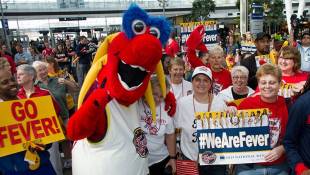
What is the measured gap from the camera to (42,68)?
15.6ft

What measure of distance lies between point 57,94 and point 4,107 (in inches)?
70.5

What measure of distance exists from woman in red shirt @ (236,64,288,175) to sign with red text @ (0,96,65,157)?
1.78 meters

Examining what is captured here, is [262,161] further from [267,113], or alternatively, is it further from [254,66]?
[254,66]

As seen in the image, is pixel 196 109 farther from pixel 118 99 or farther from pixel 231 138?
pixel 118 99

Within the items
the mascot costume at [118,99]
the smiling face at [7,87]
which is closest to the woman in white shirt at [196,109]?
the mascot costume at [118,99]

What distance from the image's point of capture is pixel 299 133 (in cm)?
252

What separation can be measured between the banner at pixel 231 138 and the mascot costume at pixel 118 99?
2.03 ft

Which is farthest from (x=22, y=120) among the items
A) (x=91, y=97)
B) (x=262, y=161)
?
(x=262, y=161)

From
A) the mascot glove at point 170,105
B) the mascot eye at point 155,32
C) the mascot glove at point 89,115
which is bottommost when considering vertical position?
the mascot glove at point 170,105

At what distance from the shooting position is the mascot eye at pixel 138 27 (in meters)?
2.40

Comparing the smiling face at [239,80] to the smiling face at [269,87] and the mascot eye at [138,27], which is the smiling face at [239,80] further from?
the mascot eye at [138,27]

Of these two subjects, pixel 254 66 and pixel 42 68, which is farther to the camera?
pixel 254 66

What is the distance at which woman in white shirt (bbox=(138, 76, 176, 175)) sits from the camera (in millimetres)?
3248

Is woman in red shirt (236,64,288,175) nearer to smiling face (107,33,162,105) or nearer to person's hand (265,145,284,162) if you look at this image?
person's hand (265,145,284,162)
